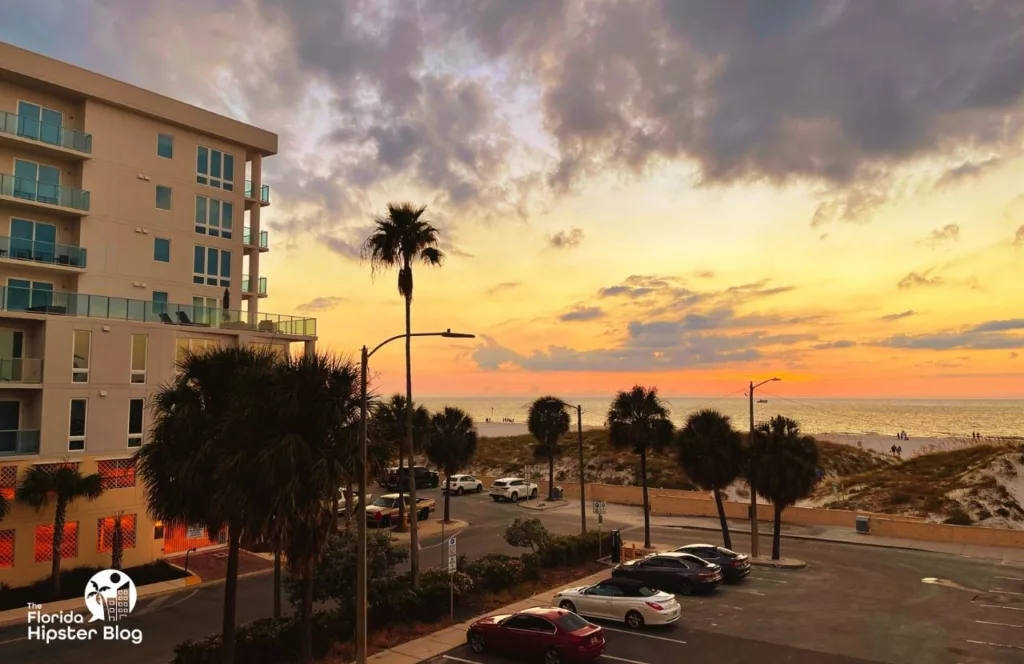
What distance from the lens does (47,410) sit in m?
29.2

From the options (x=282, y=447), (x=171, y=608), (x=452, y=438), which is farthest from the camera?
(x=452, y=438)

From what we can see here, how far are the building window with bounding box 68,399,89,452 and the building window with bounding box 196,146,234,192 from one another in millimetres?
15462

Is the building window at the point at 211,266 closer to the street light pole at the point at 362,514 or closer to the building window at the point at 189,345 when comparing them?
the building window at the point at 189,345

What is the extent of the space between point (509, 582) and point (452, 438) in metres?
18.6

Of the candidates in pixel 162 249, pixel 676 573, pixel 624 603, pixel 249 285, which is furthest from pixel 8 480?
pixel 676 573

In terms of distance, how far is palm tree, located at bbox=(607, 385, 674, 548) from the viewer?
117 ft

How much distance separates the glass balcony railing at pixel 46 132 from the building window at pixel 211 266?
7.78 meters

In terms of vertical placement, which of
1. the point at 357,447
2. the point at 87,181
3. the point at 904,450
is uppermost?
the point at 87,181

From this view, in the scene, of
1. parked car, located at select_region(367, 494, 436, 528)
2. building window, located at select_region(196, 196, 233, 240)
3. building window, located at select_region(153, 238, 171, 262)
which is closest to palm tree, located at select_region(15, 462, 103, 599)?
building window, located at select_region(153, 238, 171, 262)

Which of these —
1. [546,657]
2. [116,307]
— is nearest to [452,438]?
[116,307]

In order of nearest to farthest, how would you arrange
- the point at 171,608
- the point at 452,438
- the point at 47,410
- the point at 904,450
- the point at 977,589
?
1. the point at 171,608
2. the point at 977,589
3. the point at 47,410
4. the point at 452,438
5. the point at 904,450

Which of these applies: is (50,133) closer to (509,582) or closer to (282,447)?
(282,447)

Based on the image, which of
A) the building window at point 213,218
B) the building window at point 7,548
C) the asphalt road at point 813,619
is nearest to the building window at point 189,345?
the building window at point 213,218

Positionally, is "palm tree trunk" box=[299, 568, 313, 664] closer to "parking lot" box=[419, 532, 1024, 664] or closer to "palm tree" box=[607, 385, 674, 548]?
"parking lot" box=[419, 532, 1024, 664]
